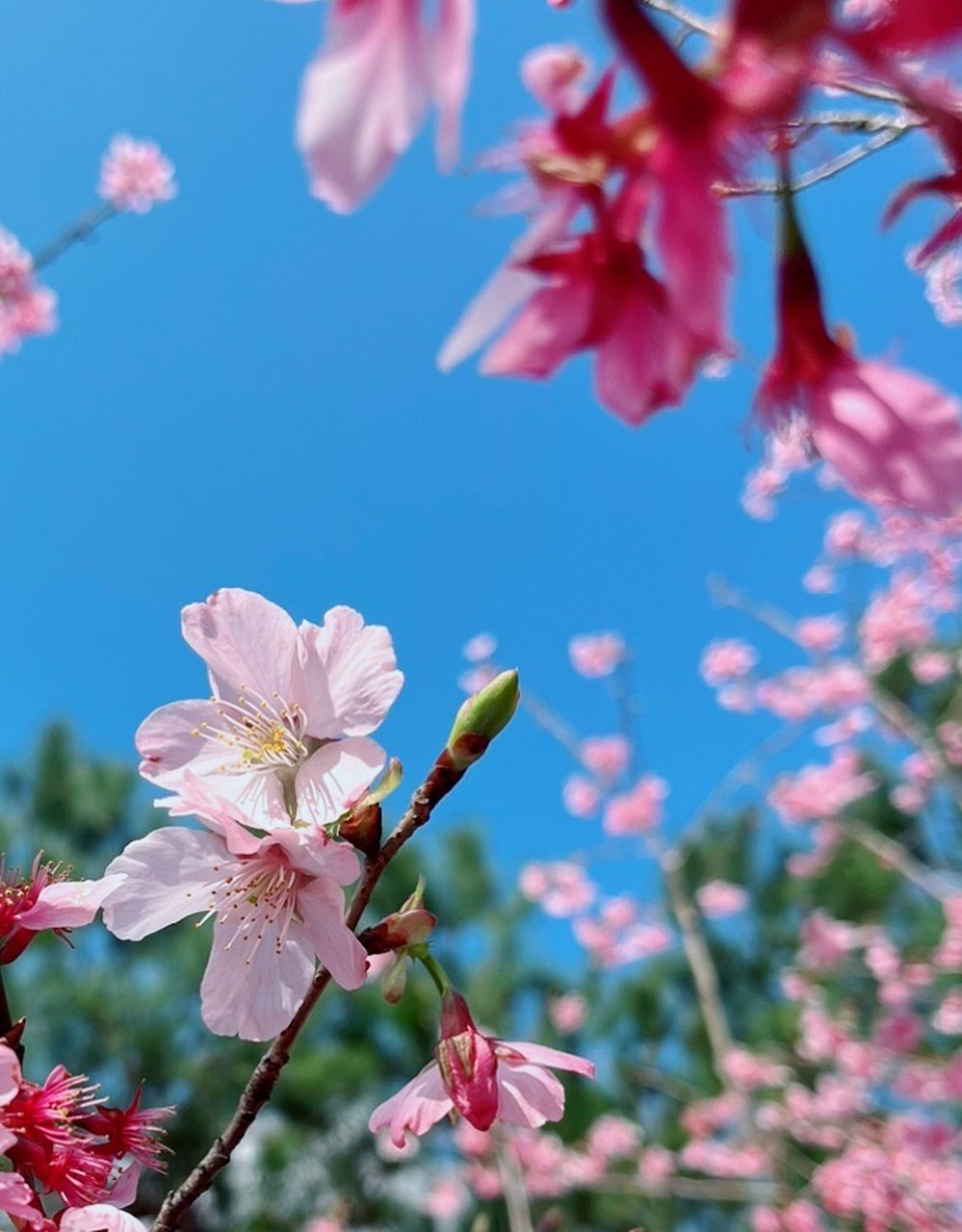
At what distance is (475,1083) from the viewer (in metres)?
0.44

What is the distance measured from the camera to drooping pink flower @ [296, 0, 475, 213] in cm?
20

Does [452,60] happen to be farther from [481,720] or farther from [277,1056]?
[277,1056]

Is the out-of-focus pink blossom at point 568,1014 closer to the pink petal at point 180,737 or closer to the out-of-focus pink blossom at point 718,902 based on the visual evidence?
the out-of-focus pink blossom at point 718,902

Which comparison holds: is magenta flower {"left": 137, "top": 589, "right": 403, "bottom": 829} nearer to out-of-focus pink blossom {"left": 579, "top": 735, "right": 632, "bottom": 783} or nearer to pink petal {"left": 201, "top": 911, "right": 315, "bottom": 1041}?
pink petal {"left": 201, "top": 911, "right": 315, "bottom": 1041}

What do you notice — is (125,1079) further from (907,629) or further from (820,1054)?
(907,629)

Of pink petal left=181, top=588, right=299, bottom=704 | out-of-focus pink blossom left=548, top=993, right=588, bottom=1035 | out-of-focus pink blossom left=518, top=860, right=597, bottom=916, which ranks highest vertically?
pink petal left=181, top=588, right=299, bottom=704

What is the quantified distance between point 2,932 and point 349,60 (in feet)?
1.50

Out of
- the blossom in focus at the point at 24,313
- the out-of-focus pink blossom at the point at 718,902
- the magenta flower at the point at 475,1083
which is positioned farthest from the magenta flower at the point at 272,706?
the out-of-focus pink blossom at the point at 718,902

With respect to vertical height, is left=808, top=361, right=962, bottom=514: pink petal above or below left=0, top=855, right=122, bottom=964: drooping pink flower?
below

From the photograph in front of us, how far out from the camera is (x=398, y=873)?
5.70m

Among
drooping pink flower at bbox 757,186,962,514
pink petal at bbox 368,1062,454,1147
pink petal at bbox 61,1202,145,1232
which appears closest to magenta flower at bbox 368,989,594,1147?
pink petal at bbox 368,1062,454,1147

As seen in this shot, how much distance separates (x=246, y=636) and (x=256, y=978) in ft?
0.60

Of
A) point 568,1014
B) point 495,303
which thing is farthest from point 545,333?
point 568,1014

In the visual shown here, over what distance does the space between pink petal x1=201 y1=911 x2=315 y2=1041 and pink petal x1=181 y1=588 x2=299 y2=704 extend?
128mm
